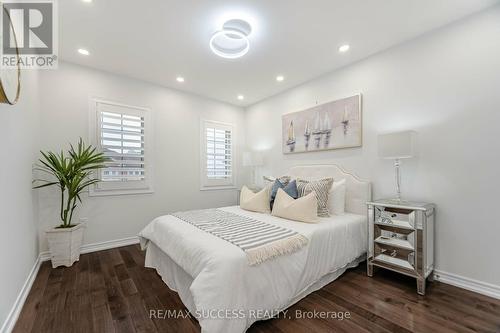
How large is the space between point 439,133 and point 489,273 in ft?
4.54

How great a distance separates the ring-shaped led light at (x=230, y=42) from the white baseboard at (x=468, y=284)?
317 cm

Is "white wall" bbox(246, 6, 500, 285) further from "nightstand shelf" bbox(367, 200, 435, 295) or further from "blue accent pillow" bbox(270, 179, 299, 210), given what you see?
"blue accent pillow" bbox(270, 179, 299, 210)

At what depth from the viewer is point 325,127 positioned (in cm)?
317

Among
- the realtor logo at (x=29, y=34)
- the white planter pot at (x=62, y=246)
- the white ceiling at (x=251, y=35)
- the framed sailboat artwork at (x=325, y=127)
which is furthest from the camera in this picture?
the framed sailboat artwork at (x=325, y=127)

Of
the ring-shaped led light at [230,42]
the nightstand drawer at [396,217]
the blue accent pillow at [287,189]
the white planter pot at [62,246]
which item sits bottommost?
the white planter pot at [62,246]

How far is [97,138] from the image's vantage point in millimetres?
3021

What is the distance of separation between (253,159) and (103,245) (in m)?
2.86

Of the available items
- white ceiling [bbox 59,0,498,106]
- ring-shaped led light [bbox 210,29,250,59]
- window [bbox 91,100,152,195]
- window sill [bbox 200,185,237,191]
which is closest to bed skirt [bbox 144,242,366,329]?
window [bbox 91,100,152,195]

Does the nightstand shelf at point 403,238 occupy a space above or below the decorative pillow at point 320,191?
below

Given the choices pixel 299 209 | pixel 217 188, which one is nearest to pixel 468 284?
pixel 299 209

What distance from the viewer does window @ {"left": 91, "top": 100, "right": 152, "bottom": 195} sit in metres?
3.04

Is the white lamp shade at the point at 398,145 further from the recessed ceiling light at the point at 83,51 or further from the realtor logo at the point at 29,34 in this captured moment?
the recessed ceiling light at the point at 83,51

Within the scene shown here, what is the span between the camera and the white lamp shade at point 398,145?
2100 mm

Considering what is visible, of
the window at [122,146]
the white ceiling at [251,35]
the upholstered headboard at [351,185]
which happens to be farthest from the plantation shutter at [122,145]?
the upholstered headboard at [351,185]
